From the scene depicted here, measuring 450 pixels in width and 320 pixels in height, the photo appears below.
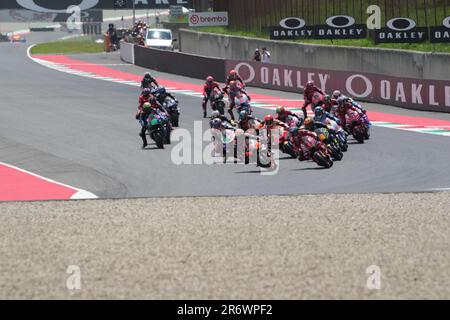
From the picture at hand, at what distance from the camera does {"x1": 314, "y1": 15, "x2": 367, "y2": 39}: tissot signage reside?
152 feet

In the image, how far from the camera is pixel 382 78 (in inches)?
1521

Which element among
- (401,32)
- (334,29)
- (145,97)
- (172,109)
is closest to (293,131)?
A: (145,97)

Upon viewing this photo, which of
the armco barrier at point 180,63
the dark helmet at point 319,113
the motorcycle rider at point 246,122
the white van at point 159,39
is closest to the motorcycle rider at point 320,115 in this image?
the dark helmet at point 319,113

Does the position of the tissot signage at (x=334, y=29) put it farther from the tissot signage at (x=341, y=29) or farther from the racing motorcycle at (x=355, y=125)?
the racing motorcycle at (x=355, y=125)

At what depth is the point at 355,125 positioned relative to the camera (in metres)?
28.6

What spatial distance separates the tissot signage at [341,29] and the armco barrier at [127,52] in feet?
51.6

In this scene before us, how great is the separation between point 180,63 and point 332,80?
12674 millimetres

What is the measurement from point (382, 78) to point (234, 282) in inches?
1048

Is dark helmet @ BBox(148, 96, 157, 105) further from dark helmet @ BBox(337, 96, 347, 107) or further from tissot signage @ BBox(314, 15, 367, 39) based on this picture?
tissot signage @ BBox(314, 15, 367, 39)

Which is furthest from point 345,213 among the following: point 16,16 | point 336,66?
point 16,16

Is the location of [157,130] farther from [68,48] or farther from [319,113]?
[68,48]

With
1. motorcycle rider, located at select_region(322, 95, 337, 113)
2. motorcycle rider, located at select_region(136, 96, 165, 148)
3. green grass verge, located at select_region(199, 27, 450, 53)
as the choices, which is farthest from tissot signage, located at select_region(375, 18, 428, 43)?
motorcycle rider, located at select_region(136, 96, 165, 148)

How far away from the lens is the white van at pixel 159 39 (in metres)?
64.8
